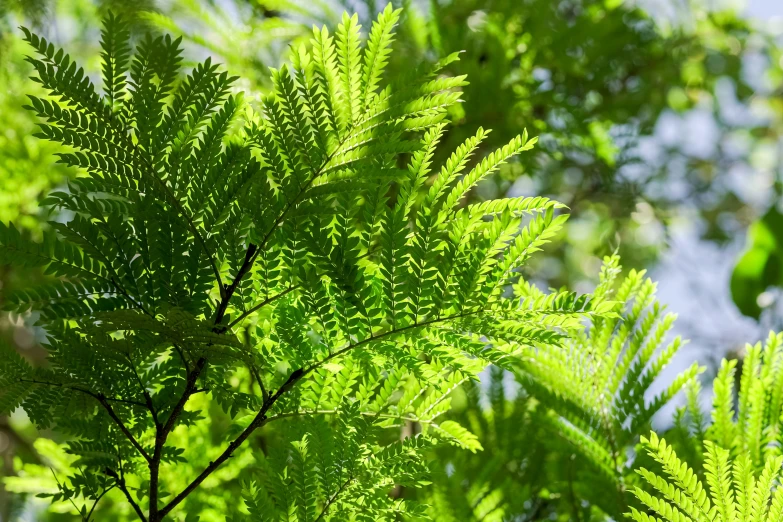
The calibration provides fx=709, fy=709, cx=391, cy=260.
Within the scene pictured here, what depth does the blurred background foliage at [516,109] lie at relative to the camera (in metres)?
1.16

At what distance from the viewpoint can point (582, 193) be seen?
1.99 m

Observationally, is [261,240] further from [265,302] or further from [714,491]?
[714,491]

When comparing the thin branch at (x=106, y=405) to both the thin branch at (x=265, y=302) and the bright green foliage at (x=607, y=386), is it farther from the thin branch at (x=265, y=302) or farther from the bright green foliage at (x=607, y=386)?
the bright green foliage at (x=607, y=386)

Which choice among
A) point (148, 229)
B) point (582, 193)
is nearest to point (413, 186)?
point (148, 229)

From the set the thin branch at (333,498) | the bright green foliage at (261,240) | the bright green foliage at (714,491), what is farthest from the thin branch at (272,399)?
the bright green foliage at (714,491)

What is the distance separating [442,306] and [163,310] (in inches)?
10.0

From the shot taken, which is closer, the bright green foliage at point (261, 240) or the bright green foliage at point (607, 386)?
the bright green foliage at point (261, 240)

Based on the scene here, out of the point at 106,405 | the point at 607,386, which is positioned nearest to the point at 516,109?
the point at 607,386

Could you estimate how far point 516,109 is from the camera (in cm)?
154

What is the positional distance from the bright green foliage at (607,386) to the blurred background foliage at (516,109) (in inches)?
2.5

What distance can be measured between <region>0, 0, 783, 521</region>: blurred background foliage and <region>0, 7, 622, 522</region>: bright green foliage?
0.35 ft

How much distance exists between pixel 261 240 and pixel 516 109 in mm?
1019

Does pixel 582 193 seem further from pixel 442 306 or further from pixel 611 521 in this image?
pixel 442 306

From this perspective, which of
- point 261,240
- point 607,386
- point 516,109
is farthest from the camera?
point 516,109
